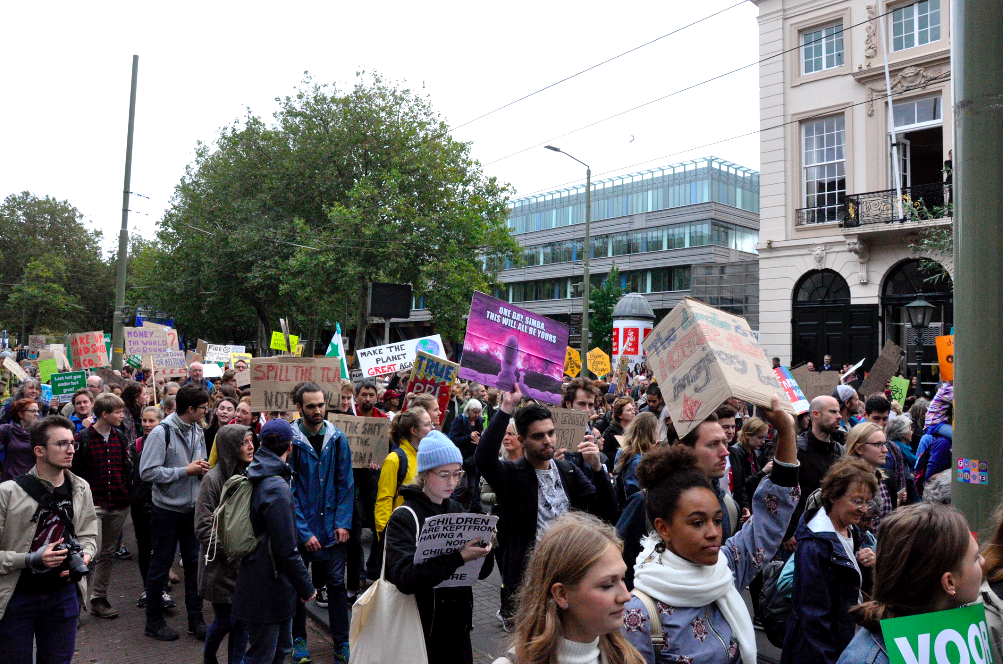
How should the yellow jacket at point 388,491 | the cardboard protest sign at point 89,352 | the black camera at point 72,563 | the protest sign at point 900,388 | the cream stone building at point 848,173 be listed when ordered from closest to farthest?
the black camera at point 72,563 → the yellow jacket at point 388,491 → the protest sign at point 900,388 → the cardboard protest sign at point 89,352 → the cream stone building at point 848,173

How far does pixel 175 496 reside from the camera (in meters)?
6.39

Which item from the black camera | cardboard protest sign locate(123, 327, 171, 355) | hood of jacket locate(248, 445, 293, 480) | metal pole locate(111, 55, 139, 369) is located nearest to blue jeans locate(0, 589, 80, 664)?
the black camera

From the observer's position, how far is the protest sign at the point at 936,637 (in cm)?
206

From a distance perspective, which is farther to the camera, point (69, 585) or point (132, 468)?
point (132, 468)

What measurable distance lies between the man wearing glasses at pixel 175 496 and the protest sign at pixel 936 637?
5.50 m

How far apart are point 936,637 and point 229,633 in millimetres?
4148

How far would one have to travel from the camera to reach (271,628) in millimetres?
4477

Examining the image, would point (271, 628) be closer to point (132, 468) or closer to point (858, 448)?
A: point (132, 468)

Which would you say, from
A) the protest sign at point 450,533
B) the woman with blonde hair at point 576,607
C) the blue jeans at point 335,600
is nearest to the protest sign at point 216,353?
the blue jeans at point 335,600

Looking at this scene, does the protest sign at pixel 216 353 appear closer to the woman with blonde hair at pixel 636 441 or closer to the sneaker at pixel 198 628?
the sneaker at pixel 198 628

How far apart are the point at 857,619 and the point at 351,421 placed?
5155 mm

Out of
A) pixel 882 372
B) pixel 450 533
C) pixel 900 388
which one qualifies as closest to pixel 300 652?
pixel 450 533

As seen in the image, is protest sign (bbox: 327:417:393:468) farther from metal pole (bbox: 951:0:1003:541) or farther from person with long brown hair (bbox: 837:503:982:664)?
person with long brown hair (bbox: 837:503:982:664)

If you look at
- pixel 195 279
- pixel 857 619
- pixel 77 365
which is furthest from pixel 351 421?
pixel 195 279
